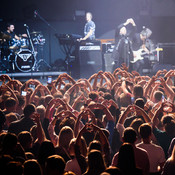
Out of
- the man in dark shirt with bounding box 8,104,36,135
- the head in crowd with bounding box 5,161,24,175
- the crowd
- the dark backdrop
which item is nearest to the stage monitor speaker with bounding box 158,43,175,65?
the dark backdrop

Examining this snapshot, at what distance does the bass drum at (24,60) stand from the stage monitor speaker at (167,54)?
518cm

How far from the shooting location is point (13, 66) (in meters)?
13.6

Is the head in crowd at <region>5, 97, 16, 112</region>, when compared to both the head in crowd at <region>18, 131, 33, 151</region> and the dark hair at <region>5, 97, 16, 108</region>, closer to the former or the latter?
the dark hair at <region>5, 97, 16, 108</region>

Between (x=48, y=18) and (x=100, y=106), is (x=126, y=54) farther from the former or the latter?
(x=100, y=106)

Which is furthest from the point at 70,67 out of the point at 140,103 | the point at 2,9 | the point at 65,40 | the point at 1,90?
the point at 140,103

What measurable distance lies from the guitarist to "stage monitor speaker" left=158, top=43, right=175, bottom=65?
1.83 feet

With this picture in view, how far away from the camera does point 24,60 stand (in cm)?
1371

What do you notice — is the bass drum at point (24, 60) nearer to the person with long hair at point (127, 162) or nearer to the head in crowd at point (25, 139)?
the head in crowd at point (25, 139)

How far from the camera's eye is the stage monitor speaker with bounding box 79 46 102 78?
12766mm

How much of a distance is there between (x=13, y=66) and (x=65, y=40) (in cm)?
230

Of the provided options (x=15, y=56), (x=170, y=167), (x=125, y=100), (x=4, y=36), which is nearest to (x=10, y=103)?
(x=125, y=100)

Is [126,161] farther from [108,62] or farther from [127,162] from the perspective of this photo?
[108,62]

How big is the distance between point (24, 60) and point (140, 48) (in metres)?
4.80

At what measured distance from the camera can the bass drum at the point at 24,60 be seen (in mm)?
13625
